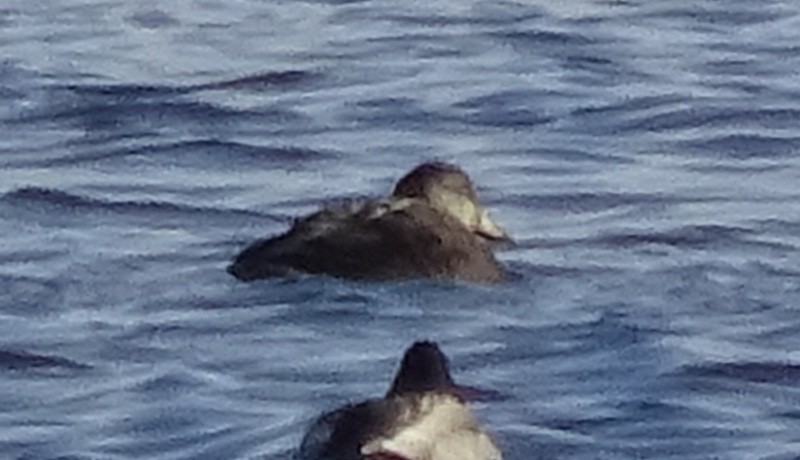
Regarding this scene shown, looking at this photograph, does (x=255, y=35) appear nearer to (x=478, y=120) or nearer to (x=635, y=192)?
(x=478, y=120)

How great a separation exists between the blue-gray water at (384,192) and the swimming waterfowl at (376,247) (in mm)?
100

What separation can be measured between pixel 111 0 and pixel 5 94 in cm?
297

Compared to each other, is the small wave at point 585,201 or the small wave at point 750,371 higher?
the small wave at point 750,371

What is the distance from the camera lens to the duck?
1527cm

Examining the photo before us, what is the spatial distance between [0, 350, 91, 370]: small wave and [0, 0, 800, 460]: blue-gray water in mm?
16

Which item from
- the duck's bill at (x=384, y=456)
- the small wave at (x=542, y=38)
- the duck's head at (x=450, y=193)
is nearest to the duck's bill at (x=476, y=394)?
the duck's bill at (x=384, y=456)

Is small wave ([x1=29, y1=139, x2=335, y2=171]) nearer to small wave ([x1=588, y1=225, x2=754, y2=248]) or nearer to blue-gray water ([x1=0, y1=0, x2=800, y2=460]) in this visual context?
blue-gray water ([x1=0, y1=0, x2=800, y2=460])

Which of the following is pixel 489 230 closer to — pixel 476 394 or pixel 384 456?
pixel 476 394

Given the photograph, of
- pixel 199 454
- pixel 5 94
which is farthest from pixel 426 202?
pixel 5 94

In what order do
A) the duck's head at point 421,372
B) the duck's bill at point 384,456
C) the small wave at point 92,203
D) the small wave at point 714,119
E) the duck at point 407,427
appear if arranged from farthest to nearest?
1. the small wave at point 714,119
2. the small wave at point 92,203
3. the duck's head at point 421,372
4. the duck at point 407,427
5. the duck's bill at point 384,456

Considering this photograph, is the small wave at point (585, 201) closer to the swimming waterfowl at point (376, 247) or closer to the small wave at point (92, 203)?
the small wave at point (92, 203)

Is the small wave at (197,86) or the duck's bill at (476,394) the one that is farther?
the small wave at (197,86)

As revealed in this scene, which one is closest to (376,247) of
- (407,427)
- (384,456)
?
(407,427)

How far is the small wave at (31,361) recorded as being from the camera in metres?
17.4
